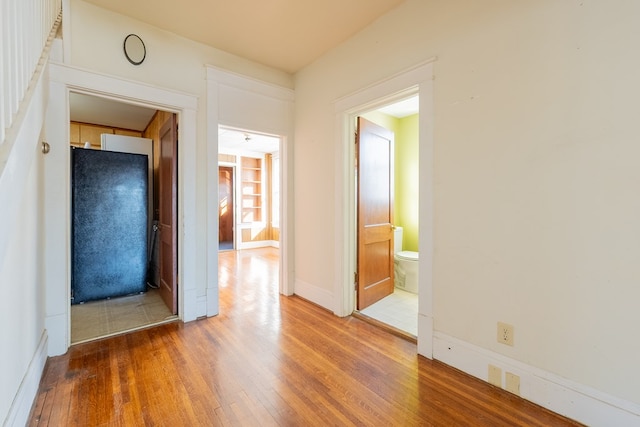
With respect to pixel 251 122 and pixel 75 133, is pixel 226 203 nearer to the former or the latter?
pixel 75 133

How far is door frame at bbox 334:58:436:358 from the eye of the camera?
2148 millimetres

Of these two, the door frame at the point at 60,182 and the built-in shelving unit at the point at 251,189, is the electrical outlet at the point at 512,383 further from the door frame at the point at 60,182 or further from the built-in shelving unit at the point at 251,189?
the built-in shelving unit at the point at 251,189

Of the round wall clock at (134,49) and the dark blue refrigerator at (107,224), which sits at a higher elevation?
the round wall clock at (134,49)

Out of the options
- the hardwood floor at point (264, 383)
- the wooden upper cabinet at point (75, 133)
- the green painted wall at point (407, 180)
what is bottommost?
the hardwood floor at point (264, 383)

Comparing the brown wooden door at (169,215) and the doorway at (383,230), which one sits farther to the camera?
the doorway at (383,230)

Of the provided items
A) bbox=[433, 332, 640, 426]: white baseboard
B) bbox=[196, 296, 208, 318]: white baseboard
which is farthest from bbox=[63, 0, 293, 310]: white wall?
bbox=[433, 332, 640, 426]: white baseboard

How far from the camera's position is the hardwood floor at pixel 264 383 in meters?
1.55

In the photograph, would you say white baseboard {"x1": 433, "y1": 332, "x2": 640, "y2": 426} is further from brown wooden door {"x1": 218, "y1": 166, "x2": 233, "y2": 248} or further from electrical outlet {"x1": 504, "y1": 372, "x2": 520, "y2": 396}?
brown wooden door {"x1": 218, "y1": 166, "x2": 233, "y2": 248}

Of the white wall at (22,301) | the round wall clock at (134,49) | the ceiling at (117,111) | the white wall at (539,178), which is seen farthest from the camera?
the ceiling at (117,111)

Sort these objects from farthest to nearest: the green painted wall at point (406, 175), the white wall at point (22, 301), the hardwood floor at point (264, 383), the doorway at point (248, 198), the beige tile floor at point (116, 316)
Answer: the doorway at point (248, 198) → the green painted wall at point (406, 175) → the beige tile floor at point (116, 316) → the hardwood floor at point (264, 383) → the white wall at point (22, 301)

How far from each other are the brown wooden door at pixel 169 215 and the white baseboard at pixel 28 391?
1.05 meters

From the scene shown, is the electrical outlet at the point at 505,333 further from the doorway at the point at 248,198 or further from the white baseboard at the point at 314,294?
the doorway at the point at 248,198

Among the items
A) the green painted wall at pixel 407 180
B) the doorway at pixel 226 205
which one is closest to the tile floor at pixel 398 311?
the green painted wall at pixel 407 180

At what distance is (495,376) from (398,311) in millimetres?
1271
